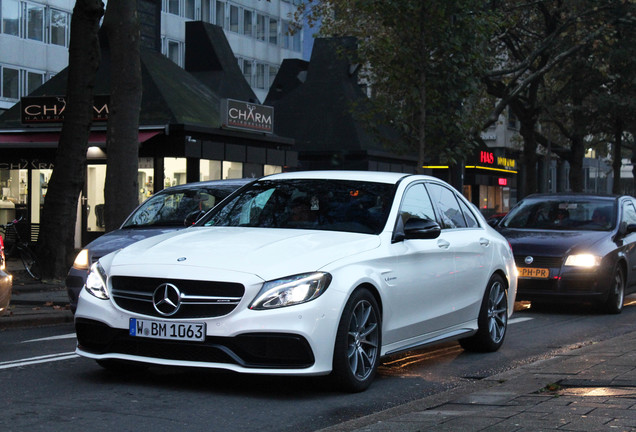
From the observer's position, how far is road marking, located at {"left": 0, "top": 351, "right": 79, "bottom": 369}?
8453 millimetres

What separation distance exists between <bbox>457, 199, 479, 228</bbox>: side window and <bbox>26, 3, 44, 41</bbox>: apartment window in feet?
134

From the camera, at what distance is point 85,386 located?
7.39 metres

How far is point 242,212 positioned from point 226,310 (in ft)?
5.95

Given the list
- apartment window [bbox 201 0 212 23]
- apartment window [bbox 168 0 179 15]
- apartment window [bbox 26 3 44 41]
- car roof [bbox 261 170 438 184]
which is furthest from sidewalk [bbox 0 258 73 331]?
apartment window [bbox 201 0 212 23]

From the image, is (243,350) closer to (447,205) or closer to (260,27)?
(447,205)

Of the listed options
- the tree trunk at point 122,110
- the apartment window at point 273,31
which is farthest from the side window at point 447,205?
the apartment window at point 273,31

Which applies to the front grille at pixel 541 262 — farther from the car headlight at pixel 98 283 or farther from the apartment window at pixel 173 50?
the apartment window at pixel 173 50

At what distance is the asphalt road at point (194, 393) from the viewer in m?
6.21

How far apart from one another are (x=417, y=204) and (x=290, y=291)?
2235 millimetres

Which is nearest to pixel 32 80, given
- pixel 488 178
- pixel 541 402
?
→ pixel 488 178

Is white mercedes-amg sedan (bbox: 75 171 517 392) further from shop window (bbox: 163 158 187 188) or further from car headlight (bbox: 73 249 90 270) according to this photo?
shop window (bbox: 163 158 187 188)

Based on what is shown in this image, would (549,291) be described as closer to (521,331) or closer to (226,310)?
(521,331)

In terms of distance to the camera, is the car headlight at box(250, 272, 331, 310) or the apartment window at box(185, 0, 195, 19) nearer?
the car headlight at box(250, 272, 331, 310)

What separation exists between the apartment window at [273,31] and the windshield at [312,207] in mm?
58856
